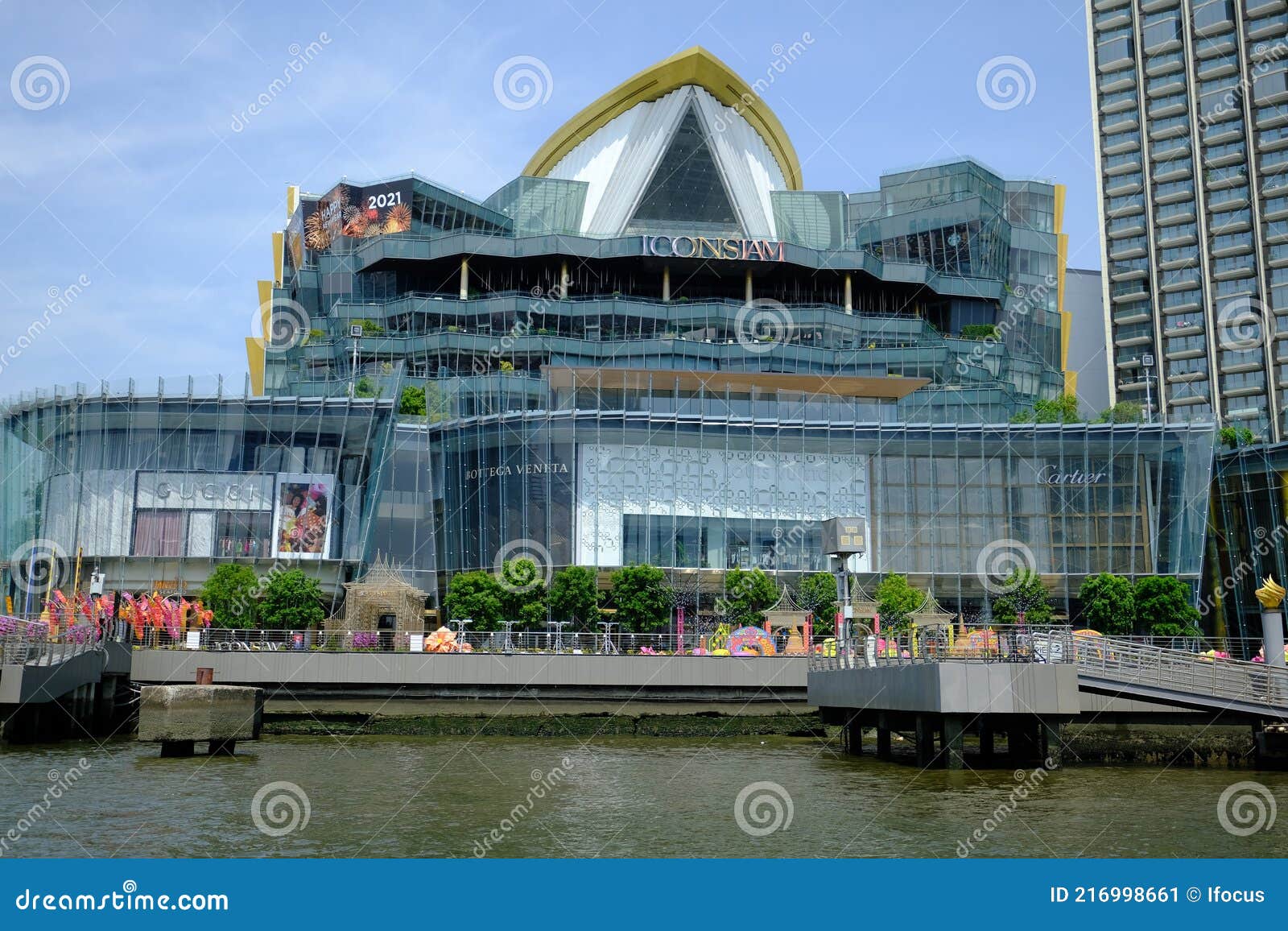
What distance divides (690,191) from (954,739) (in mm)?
87451

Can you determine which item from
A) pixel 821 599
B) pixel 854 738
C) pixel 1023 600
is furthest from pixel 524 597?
pixel 854 738

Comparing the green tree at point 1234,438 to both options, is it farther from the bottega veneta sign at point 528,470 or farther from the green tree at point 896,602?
the bottega veneta sign at point 528,470

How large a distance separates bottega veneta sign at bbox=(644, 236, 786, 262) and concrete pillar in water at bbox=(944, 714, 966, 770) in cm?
7435

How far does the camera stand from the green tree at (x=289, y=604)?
2437 inches

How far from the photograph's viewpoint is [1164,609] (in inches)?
2584

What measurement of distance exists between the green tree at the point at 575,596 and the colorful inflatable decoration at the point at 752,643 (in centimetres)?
1043

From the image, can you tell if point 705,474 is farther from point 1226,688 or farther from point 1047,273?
point 1047,273

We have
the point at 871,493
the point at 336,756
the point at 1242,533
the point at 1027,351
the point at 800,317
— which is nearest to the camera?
the point at 336,756

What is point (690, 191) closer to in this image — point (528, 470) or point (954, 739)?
point (528, 470)

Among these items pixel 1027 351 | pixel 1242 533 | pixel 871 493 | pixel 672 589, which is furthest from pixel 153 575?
pixel 1027 351

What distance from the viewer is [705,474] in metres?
74.8

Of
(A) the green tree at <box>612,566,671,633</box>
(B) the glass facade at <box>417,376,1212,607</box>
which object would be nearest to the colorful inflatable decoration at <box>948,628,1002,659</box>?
(A) the green tree at <box>612,566,671,633</box>

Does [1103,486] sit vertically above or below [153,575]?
above

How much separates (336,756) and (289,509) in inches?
1589
